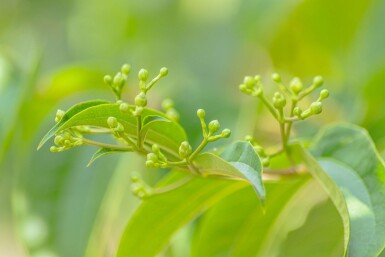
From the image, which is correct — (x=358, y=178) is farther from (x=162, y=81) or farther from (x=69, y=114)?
(x=162, y=81)

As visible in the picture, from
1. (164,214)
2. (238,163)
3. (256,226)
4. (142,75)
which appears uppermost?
(142,75)

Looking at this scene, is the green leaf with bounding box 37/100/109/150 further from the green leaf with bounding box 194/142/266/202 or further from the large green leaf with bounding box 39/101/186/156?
the green leaf with bounding box 194/142/266/202

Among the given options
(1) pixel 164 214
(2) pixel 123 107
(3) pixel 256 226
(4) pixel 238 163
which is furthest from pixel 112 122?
(3) pixel 256 226

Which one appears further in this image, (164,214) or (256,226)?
(256,226)

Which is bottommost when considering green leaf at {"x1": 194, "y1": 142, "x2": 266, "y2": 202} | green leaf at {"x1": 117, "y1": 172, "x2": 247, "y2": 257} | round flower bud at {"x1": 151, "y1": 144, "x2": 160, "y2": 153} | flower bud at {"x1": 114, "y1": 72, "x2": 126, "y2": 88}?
green leaf at {"x1": 117, "y1": 172, "x2": 247, "y2": 257}

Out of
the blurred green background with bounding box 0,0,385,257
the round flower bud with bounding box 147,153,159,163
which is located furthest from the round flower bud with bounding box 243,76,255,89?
the blurred green background with bounding box 0,0,385,257

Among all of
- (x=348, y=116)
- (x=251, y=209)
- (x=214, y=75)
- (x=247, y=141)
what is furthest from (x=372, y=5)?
(x=247, y=141)
